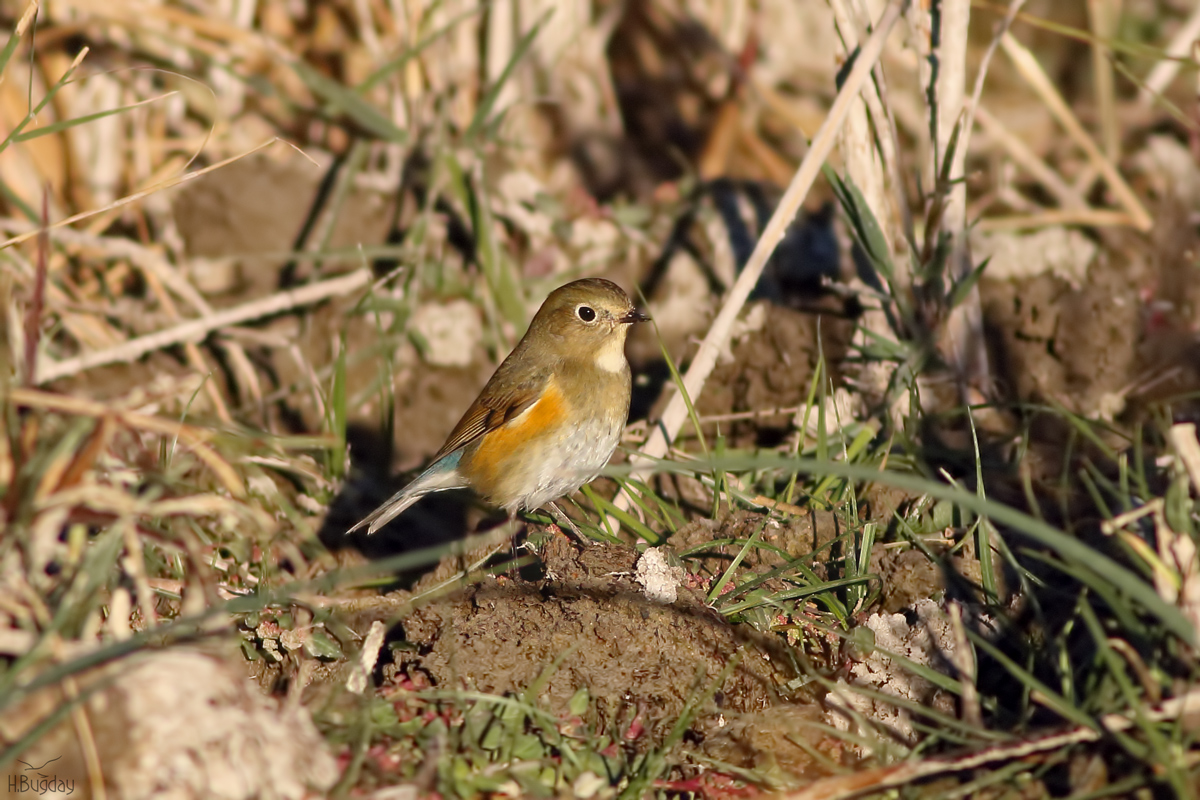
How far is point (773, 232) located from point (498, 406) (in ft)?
4.75

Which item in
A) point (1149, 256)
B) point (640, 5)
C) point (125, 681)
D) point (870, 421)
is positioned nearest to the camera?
point (125, 681)

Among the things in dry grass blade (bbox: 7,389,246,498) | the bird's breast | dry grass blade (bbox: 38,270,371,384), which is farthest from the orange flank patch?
dry grass blade (bbox: 7,389,246,498)

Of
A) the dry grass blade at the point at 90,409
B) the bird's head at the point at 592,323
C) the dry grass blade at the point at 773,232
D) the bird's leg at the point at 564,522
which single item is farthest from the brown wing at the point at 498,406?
the dry grass blade at the point at 90,409

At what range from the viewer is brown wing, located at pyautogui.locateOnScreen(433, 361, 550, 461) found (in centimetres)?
502

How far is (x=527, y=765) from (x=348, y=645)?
88 cm

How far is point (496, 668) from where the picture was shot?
346 cm

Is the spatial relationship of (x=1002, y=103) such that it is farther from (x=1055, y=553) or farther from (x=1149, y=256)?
(x=1055, y=553)

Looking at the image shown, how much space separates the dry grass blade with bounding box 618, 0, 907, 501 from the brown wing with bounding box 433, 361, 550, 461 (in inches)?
22.5

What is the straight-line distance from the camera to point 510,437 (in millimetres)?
4891

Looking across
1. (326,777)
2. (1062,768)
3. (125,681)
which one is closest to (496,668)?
(326,777)

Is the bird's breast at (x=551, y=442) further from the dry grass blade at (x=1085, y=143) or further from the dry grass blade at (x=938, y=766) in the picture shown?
the dry grass blade at (x=1085, y=143)

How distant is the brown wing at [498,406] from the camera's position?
16.5 ft

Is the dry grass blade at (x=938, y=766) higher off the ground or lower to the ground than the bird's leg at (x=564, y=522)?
higher

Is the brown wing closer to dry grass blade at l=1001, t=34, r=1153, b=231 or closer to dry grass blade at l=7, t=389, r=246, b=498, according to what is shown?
dry grass blade at l=7, t=389, r=246, b=498
